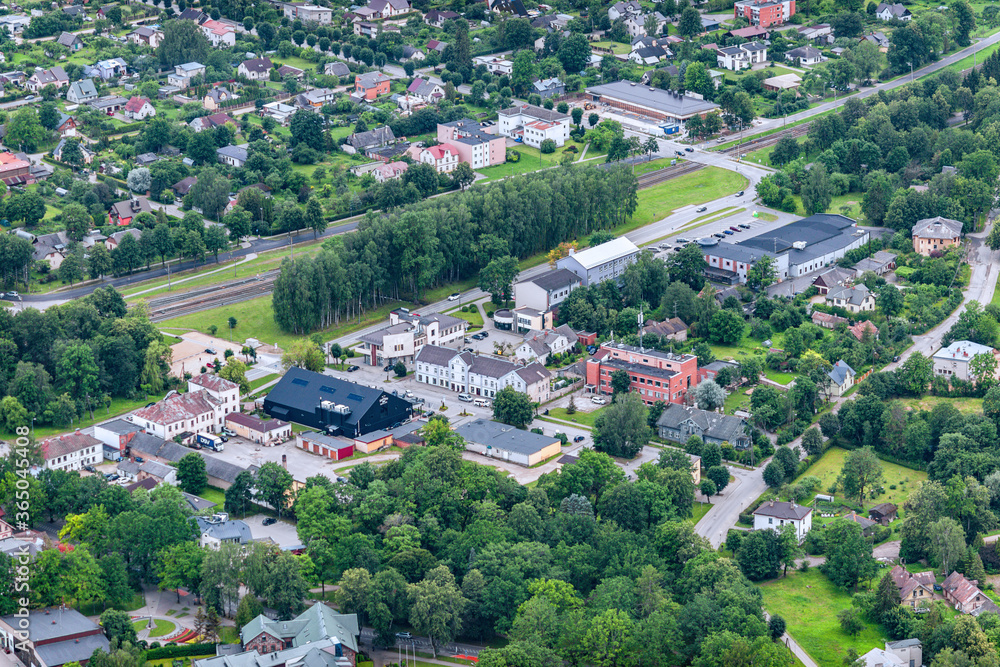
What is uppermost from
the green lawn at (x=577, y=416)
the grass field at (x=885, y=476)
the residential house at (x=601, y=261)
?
the residential house at (x=601, y=261)

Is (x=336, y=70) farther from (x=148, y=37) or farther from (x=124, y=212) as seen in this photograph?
(x=124, y=212)

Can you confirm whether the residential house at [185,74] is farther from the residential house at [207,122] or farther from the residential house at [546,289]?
the residential house at [546,289]

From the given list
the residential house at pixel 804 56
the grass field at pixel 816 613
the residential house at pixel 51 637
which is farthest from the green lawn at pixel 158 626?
the residential house at pixel 804 56

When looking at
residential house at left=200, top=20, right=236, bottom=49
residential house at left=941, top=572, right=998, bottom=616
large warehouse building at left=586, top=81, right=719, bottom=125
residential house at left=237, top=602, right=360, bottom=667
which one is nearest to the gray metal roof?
residential house at left=237, top=602, right=360, bottom=667

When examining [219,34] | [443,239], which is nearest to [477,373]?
[443,239]

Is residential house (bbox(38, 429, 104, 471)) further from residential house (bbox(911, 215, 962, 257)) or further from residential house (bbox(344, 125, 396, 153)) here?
residential house (bbox(911, 215, 962, 257))
